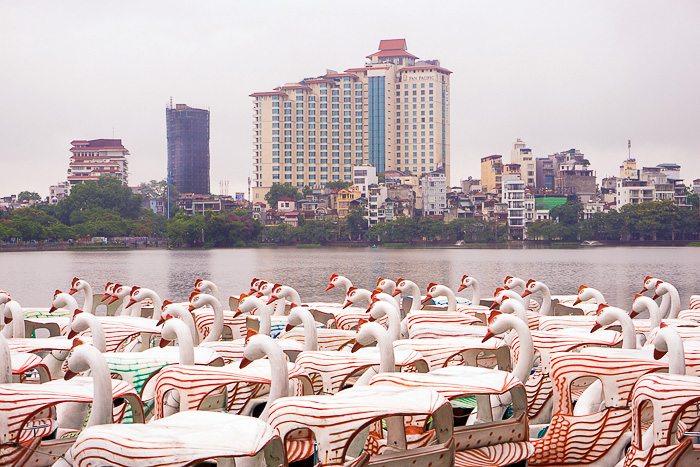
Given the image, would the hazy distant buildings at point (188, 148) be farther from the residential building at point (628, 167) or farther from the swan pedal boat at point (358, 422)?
the swan pedal boat at point (358, 422)

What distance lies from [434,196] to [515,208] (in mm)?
11432

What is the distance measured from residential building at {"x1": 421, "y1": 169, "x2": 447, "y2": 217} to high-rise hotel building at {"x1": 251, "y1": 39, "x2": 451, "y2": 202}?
29932 mm

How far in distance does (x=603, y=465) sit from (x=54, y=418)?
12.7 ft

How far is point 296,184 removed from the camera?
449ft

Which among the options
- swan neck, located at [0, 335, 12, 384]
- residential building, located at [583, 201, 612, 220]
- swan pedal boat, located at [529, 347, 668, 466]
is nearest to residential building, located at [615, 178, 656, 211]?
residential building, located at [583, 201, 612, 220]

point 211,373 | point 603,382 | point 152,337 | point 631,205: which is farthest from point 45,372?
point 631,205

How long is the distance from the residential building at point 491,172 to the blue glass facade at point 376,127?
52.1ft

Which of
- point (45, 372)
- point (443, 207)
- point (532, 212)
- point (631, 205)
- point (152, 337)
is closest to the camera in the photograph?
point (45, 372)

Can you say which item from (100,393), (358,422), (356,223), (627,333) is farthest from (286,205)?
(358,422)

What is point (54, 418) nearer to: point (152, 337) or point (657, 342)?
point (152, 337)

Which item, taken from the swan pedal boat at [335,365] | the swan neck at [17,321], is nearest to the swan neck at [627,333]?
the swan pedal boat at [335,365]

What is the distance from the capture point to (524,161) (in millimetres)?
127000

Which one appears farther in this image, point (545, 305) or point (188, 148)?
point (188, 148)

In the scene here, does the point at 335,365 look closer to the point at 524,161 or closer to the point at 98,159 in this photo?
the point at 524,161
